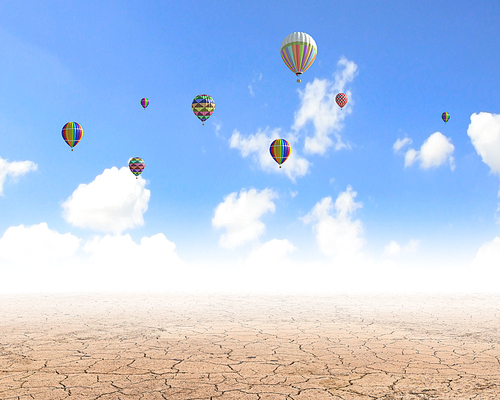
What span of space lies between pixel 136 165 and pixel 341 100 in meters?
15.5

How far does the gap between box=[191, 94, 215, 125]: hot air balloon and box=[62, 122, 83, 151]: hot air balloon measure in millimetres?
7582

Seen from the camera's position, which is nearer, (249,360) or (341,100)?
(249,360)

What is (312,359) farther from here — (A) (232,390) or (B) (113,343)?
(B) (113,343)

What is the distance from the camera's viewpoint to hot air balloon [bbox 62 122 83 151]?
2362 cm

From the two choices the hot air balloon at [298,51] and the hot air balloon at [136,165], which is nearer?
the hot air balloon at [298,51]

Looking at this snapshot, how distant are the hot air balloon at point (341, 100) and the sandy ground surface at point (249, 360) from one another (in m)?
18.9

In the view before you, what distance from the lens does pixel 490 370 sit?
5.51 meters

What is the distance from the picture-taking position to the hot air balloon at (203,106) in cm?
2331

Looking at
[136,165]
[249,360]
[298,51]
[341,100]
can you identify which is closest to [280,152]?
[298,51]

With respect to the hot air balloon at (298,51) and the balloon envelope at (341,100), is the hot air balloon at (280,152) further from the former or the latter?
the balloon envelope at (341,100)

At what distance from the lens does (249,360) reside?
20.0ft

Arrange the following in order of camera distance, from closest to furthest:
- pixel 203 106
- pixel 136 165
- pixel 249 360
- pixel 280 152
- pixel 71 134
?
1. pixel 249 360
2. pixel 280 152
3. pixel 203 106
4. pixel 71 134
5. pixel 136 165

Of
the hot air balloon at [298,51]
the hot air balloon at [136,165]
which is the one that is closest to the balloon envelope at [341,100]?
the hot air balloon at [298,51]

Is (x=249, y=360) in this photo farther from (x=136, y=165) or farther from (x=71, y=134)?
(x=136, y=165)
